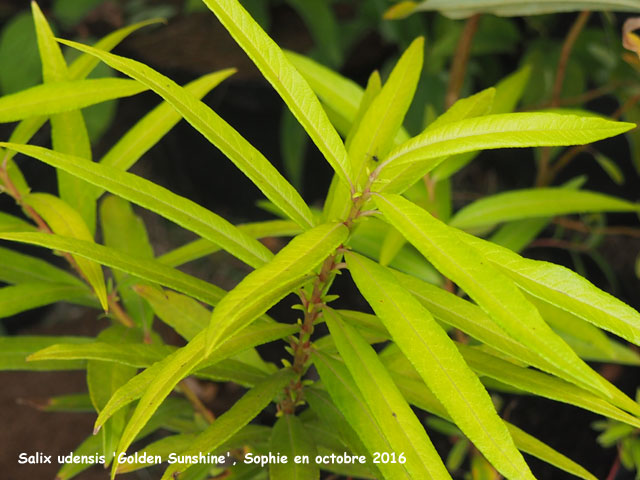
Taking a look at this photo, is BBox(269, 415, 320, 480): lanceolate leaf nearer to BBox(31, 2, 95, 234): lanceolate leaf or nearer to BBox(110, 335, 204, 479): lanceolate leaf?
BBox(110, 335, 204, 479): lanceolate leaf

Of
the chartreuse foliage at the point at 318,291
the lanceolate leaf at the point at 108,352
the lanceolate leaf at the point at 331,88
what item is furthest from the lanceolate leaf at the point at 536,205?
the lanceolate leaf at the point at 108,352

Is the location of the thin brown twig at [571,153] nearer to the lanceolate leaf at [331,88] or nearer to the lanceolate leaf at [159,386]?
the lanceolate leaf at [331,88]

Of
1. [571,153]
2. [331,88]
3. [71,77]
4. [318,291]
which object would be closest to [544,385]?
[318,291]

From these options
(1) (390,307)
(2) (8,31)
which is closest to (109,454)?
(1) (390,307)

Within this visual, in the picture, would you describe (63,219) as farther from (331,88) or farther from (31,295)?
(331,88)

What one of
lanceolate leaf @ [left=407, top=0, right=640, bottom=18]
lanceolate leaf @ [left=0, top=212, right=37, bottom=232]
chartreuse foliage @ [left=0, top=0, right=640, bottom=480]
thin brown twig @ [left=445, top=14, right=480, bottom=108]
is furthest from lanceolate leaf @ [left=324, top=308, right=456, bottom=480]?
thin brown twig @ [left=445, top=14, right=480, bottom=108]

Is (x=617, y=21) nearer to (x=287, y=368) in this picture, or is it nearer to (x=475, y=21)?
(x=475, y=21)
